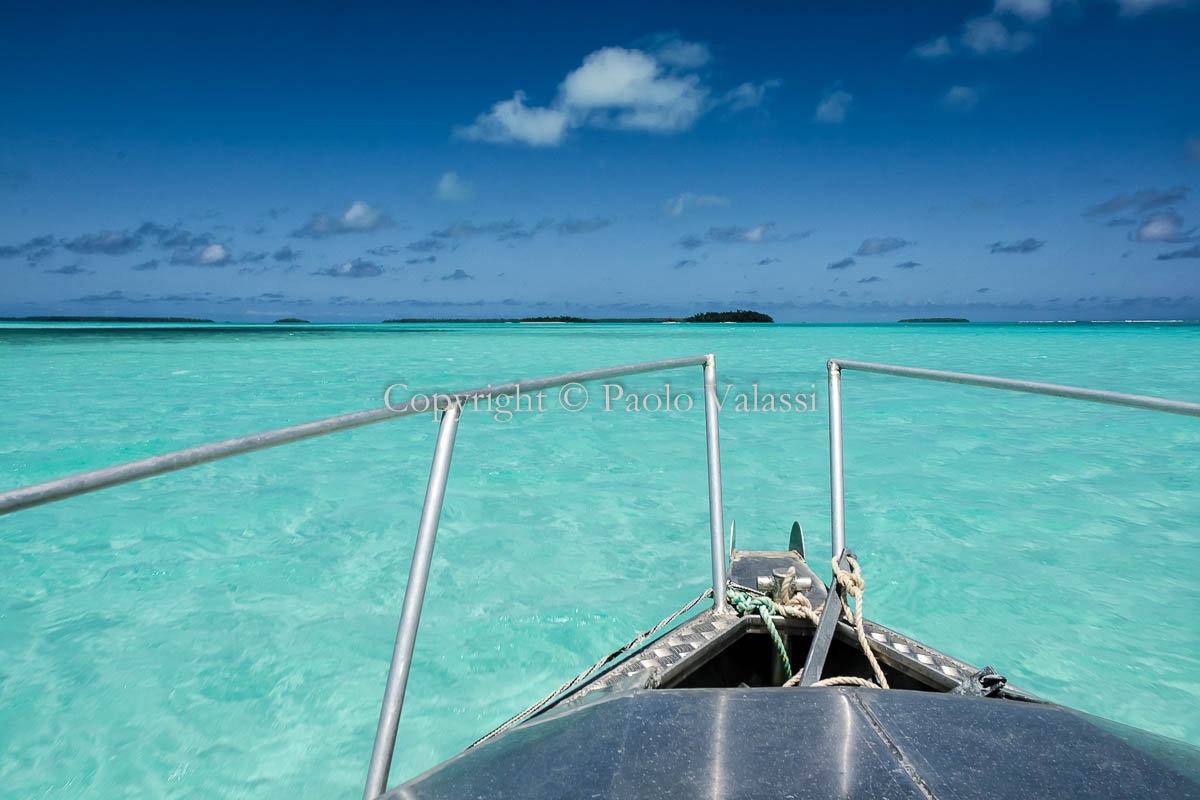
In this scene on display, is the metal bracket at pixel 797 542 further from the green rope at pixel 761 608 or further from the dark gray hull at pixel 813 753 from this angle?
the dark gray hull at pixel 813 753

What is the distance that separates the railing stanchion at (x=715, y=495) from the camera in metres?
1.95

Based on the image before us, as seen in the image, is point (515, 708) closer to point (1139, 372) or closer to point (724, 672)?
point (724, 672)

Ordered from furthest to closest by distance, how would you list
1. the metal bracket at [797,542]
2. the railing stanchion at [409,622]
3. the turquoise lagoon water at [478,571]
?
the turquoise lagoon water at [478,571], the metal bracket at [797,542], the railing stanchion at [409,622]

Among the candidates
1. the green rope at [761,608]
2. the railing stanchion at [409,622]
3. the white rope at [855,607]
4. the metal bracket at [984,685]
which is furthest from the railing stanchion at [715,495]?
the railing stanchion at [409,622]

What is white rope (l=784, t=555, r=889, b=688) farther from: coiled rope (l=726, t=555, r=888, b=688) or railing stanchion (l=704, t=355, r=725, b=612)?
railing stanchion (l=704, t=355, r=725, b=612)

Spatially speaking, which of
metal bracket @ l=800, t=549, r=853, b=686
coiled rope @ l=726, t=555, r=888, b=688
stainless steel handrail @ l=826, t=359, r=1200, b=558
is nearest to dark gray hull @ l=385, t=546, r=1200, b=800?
metal bracket @ l=800, t=549, r=853, b=686

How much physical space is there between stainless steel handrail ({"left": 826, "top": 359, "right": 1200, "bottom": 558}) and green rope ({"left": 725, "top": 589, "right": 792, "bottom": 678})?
248 mm

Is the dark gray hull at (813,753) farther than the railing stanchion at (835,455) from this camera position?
No

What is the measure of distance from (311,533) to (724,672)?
13.3 feet

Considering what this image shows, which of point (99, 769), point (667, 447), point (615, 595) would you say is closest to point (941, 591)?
point (615, 595)

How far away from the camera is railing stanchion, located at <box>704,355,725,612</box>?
1952 mm

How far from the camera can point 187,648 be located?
3270 millimetres

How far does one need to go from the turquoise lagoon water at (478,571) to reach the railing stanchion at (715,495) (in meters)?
1.50

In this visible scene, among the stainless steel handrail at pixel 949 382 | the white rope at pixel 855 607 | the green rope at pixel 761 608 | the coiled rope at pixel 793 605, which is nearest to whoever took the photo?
the stainless steel handrail at pixel 949 382
